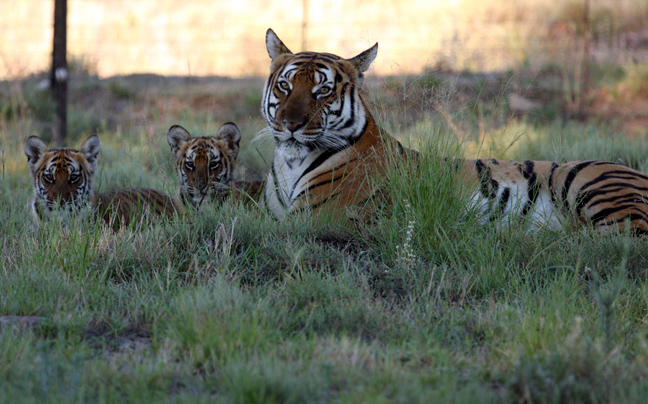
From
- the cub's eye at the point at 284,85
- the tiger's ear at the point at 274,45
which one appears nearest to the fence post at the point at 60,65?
the tiger's ear at the point at 274,45

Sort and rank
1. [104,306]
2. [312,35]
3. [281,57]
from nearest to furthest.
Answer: [104,306], [281,57], [312,35]

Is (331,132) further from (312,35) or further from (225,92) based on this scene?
(312,35)

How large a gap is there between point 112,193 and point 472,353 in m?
3.51

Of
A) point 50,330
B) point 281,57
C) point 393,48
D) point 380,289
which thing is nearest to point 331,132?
point 281,57

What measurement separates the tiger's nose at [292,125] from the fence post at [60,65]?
4919 mm

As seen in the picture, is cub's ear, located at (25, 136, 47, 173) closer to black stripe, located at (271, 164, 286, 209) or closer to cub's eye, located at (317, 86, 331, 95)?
black stripe, located at (271, 164, 286, 209)

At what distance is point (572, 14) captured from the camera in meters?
18.0

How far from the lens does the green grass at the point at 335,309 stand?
249 centimetres

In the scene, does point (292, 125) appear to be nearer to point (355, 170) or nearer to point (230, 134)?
point (355, 170)

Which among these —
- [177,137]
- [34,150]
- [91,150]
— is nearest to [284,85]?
[177,137]

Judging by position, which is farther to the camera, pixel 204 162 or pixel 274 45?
pixel 204 162

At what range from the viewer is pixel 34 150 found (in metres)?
5.11

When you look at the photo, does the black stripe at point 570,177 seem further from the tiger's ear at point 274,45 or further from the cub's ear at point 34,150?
the cub's ear at point 34,150

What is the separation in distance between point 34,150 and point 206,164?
4.44 feet
